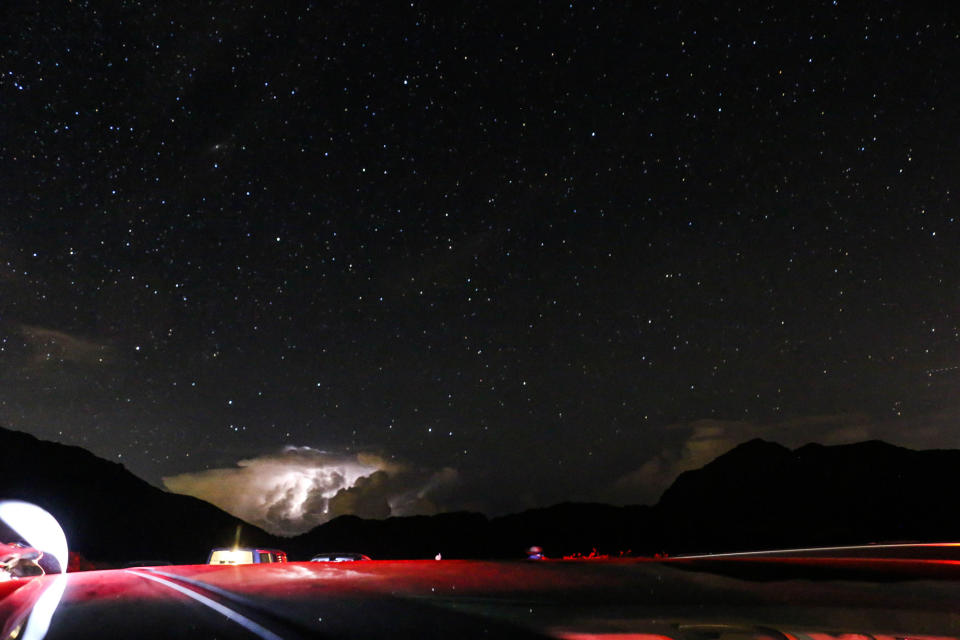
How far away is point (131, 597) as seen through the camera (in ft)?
23.9

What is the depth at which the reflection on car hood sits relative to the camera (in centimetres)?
508

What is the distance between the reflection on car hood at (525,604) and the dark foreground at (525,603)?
0.01 meters

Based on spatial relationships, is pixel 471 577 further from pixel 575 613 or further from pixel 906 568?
pixel 906 568

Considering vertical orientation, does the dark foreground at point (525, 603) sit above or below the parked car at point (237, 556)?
below

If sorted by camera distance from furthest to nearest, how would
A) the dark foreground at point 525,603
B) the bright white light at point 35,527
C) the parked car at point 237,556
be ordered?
the parked car at point 237,556
the bright white light at point 35,527
the dark foreground at point 525,603

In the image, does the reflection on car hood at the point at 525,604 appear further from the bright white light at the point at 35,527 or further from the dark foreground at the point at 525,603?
the bright white light at the point at 35,527

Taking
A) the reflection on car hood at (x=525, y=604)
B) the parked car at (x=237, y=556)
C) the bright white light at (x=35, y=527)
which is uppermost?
the bright white light at (x=35, y=527)

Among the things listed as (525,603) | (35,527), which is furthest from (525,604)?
(35,527)

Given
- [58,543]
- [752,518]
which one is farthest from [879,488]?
[58,543]

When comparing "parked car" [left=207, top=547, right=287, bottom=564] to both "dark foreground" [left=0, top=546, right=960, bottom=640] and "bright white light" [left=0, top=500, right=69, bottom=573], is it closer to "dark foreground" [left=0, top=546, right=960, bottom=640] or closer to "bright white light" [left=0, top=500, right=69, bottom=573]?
"bright white light" [left=0, top=500, right=69, bottom=573]

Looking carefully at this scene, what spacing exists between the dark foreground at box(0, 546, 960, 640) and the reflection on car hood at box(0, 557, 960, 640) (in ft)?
0.05

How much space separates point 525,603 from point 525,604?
3.2 inches

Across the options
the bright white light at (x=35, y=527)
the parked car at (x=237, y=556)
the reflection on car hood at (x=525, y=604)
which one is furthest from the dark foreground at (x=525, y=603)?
the parked car at (x=237, y=556)

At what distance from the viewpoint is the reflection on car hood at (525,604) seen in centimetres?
508
